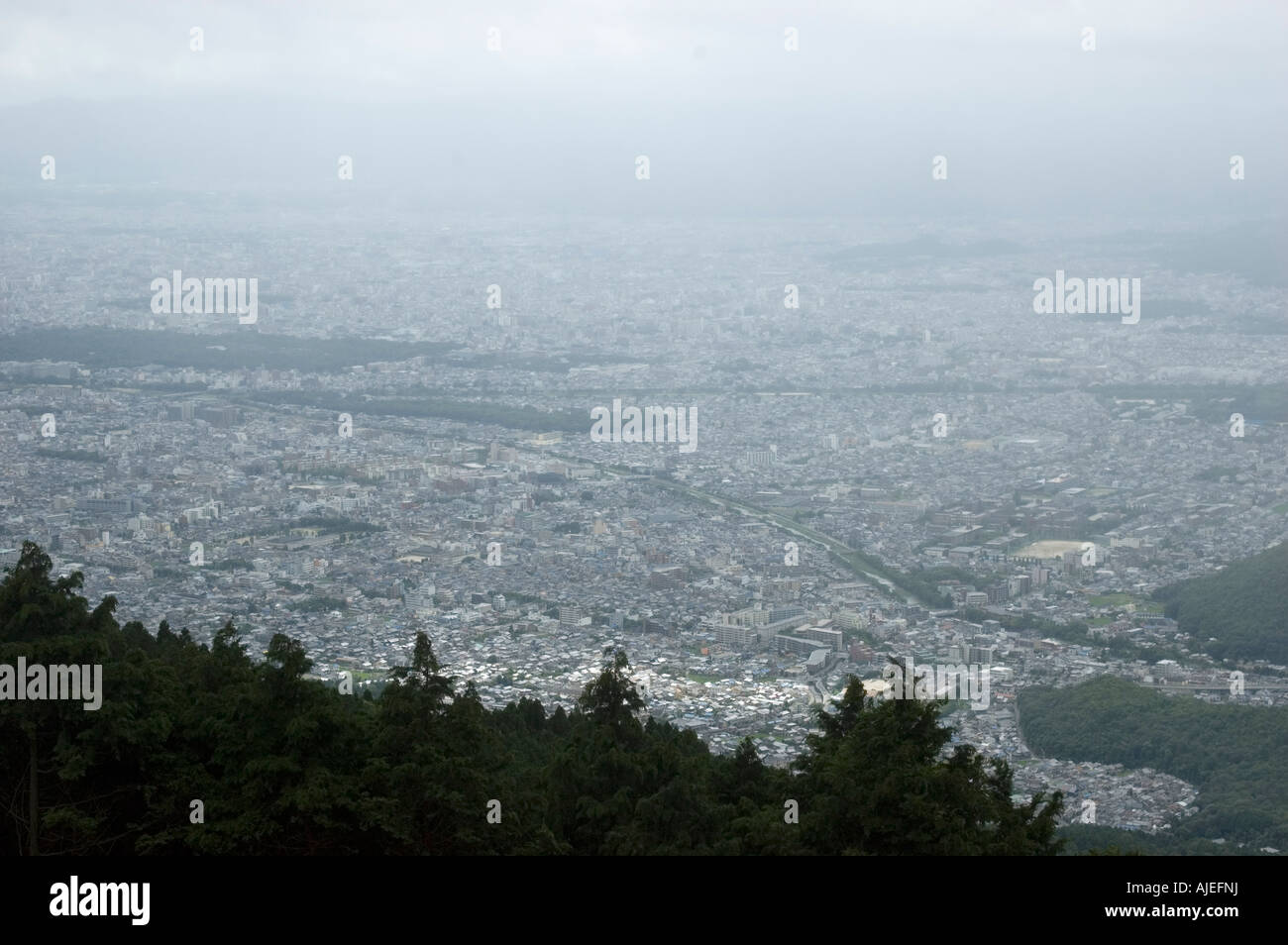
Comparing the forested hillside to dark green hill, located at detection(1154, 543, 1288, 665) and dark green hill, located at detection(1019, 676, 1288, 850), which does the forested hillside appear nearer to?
dark green hill, located at detection(1019, 676, 1288, 850)

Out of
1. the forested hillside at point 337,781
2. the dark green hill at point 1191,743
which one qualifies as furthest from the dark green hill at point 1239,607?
the forested hillside at point 337,781

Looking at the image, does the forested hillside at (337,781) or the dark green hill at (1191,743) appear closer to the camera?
the forested hillside at (337,781)

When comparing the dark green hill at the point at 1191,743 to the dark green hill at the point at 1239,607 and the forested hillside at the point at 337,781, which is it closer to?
the dark green hill at the point at 1239,607

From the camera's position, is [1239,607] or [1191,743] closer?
[1191,743]

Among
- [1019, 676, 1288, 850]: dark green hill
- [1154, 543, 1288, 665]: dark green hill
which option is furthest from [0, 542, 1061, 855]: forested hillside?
[1154, 543, 1288, 665]: dark green hill

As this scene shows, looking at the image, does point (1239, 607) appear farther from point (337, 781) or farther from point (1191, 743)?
point (337, 781)

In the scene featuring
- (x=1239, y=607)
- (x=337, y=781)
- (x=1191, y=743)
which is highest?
(x=1239, y=607)

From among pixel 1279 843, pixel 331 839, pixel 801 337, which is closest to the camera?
pixel 331 839

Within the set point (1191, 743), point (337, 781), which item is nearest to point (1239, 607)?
point (1191, 743)

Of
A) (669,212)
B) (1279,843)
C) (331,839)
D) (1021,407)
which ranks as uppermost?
(669,212)
